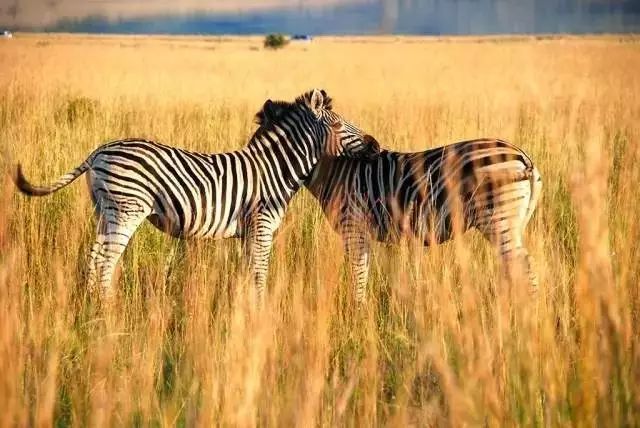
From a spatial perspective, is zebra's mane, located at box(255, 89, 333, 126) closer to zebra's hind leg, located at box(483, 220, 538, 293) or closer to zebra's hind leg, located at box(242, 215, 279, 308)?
zebra's hind leg, located at box(242, 215, 279, 308)

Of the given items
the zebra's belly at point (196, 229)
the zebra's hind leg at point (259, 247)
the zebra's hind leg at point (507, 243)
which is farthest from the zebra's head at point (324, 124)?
the zebra's hind leg at point (507, 243)

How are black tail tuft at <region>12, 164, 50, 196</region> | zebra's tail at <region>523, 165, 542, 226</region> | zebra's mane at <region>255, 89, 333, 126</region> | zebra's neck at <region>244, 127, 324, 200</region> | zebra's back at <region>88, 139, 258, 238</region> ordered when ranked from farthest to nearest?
zebra's mane at <region>255, 89, 333, 126</region> → zebra's neck at <region>244, 127, 324, 200</region> → zebra's tail at <region>523, 165, 542, 226</region> → zebra's back at <region>88, 139, 258, 238</region> → black tail tuft at <region>12, 164, 50, 196</region>

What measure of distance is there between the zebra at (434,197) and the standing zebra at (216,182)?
177 millimetres

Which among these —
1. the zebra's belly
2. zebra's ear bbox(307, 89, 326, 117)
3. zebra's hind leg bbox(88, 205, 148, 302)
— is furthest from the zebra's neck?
zebra's hind leg bbox(88, 205, 148, 302)

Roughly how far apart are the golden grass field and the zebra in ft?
0.46

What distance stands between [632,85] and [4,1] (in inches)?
334

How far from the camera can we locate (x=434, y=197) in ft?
14.3

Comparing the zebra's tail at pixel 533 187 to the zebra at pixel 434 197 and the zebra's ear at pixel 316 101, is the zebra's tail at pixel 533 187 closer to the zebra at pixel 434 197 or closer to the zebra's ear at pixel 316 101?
the zebra at pixel 434 197

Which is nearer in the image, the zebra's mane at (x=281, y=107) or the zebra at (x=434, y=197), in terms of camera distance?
the zebra at (x=434, y=197)

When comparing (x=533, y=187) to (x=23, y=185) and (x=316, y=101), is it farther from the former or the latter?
(x=23, y=185)

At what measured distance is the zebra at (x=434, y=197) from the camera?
411cm

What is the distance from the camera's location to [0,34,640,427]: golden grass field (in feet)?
6.66

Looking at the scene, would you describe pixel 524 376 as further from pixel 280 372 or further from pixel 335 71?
pixel 335 71

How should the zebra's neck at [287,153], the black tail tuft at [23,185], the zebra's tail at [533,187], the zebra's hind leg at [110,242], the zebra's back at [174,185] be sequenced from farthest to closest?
the zebra's neck at [287,153] < the zebra's tail at [533,187] < the zebra's back at [174,185] < the zebra's hind leg at [110,242] < the black tail tuft at [23,185]
